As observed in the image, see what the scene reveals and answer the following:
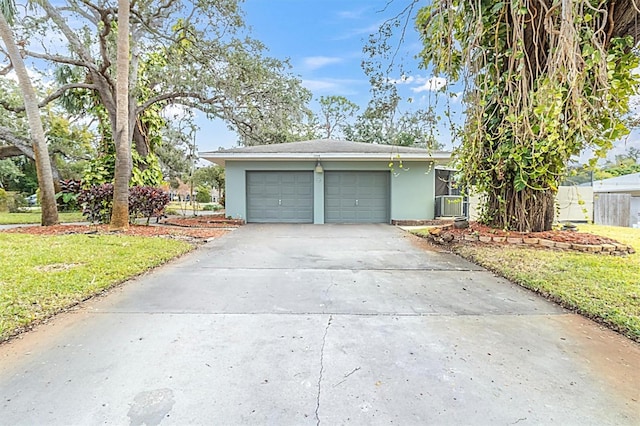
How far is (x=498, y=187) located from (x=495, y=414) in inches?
244

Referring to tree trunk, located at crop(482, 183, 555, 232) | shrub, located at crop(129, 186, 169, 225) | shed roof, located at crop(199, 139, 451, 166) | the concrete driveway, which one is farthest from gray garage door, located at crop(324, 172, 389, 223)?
the concrete driveway

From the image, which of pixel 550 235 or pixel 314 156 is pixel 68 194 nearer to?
pixel 314 156

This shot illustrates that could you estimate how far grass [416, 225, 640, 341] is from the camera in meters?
3.46

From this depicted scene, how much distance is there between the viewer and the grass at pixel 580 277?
11.4 feet

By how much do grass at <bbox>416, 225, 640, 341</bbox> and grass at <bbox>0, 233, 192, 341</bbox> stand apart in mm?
5304

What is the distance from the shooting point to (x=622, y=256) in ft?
19.6

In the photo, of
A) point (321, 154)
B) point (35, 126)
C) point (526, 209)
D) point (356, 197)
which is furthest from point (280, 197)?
point (526, 209)

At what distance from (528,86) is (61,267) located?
24.5 ft

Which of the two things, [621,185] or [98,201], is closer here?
[98,201]

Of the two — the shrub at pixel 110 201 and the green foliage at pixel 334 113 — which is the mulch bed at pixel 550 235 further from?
the green foliage at pixel 334 113

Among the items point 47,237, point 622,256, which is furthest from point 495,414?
point 47,237

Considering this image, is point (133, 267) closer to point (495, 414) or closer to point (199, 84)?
point (495, 414)

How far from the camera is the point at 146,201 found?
9844 millimetres

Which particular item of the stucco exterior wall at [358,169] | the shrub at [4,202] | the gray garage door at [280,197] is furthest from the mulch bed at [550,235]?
the shrub at [4,202]
